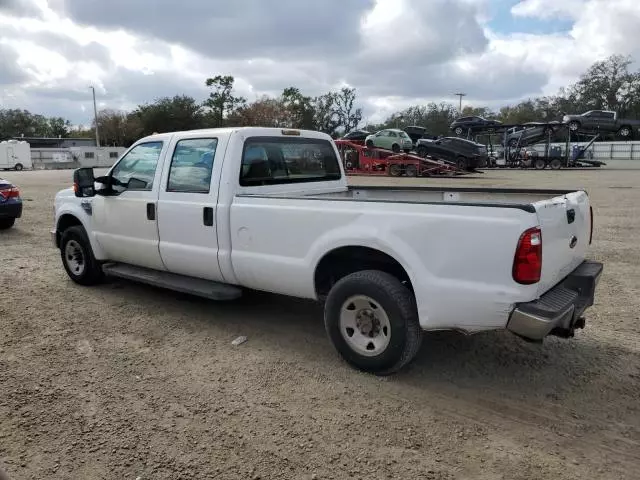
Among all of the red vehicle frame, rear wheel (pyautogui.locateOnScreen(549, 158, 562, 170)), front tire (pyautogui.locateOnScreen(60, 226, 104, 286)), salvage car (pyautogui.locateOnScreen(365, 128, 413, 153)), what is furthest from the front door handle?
rear wheel (pyautogui.locateOnScreen(549, 158, 562, 170))

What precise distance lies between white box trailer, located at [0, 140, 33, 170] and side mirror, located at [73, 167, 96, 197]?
53.7 m

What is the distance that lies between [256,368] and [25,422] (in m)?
1.58

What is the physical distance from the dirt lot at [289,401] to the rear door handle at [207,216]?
102 cm

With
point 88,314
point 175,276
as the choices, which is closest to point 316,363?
point 175,276

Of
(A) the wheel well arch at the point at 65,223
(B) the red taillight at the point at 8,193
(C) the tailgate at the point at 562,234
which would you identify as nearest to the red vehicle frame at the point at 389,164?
(B) the red taillight at the point at 8,193

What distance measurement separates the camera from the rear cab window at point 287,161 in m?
4.92

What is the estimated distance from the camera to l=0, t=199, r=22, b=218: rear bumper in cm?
1088

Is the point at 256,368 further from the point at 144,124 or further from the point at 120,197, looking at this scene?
the point at 144,124

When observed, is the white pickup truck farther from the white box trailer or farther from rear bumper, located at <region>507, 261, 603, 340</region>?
the white box trailer

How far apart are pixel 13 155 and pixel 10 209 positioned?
47635mm

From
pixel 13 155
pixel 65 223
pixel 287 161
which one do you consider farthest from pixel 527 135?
pixel 13 155

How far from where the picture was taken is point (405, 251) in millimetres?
3604

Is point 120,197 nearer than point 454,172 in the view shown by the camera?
Yes

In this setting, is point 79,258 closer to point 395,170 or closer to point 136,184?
point 136,184
